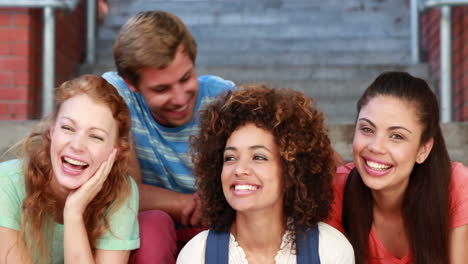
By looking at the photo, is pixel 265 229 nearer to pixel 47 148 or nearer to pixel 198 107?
pixel 198 107

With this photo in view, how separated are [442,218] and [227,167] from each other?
0.82 metres

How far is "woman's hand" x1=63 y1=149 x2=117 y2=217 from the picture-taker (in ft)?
6.73

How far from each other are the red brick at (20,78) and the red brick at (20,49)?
4.4 inches

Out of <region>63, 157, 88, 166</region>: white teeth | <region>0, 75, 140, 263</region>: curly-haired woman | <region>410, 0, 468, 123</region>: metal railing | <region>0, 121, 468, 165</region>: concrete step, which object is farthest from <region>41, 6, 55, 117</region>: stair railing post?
<region>410, 0, 468, 123</region>: metal railing

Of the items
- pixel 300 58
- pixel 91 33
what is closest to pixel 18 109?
pixel 91 33

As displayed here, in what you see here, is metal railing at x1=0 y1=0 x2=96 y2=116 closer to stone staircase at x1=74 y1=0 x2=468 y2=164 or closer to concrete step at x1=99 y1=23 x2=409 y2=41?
stone staircase at x1=74 y1=0 x2=468 y2=164

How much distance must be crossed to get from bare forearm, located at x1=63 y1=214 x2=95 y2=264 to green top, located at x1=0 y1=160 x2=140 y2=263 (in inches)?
3.1

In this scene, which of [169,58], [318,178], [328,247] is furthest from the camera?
[169,58]

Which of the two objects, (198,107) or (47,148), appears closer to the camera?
(47,148)

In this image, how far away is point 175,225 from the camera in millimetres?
2465

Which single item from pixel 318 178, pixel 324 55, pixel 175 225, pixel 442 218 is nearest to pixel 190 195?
pixel 175 225

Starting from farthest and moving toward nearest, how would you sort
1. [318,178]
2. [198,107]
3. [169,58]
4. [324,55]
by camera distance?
1. [324,55]
2. [198,107]
3. [169,58]
4. [318,178]

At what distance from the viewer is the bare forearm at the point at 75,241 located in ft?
6.59

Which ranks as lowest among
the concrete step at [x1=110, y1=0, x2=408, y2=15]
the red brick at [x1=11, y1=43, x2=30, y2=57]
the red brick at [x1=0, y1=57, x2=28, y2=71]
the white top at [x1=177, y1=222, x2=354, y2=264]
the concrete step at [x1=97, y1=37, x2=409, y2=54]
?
the white top at [x1=177, y1=222, x2=354, y2=264]
